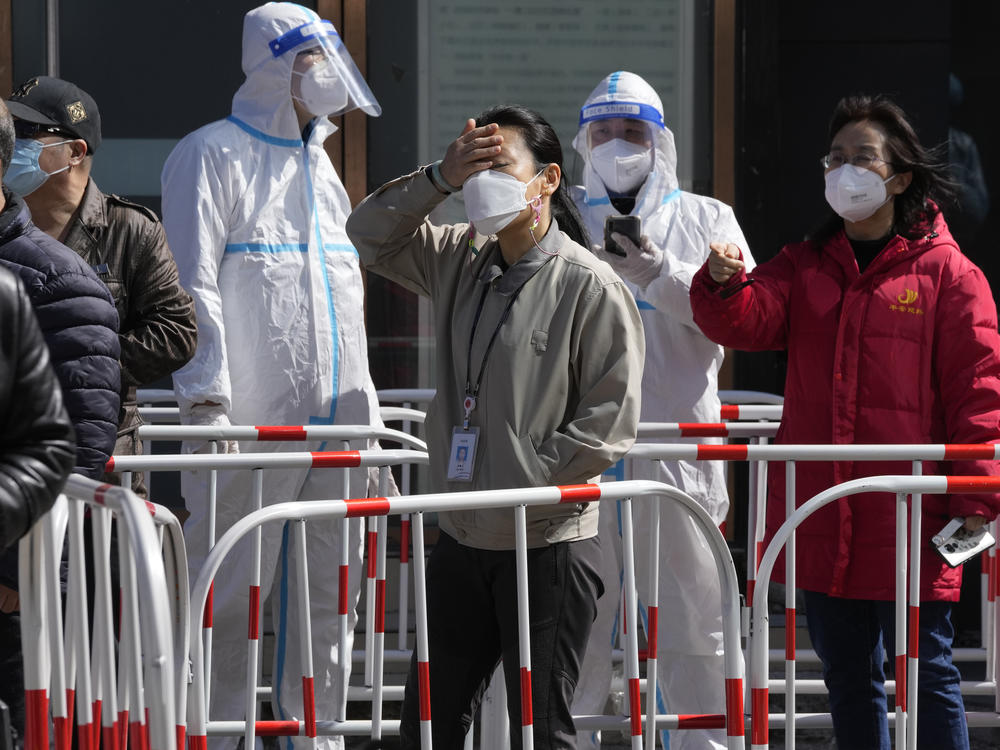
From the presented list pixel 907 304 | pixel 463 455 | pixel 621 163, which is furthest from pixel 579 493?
pixel 621 163

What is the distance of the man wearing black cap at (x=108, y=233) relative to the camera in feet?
13.4

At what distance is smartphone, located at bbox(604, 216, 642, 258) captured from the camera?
14.8ft

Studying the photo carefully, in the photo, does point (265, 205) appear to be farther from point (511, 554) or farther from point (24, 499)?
point (24, 499)

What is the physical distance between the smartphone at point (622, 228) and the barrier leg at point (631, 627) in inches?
51.1

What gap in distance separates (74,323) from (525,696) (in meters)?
1.29

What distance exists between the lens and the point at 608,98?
4.91 m

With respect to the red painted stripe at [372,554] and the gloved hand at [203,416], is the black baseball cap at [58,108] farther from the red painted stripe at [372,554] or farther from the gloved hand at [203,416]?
the red painted stripe at [372,554]

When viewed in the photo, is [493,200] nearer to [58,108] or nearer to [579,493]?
[579,493]

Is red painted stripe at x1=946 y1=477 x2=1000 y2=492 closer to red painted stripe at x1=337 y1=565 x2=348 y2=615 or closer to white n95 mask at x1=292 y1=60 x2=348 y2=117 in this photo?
red painted stripe at x1=337 y1=565 x2=348 y2=615

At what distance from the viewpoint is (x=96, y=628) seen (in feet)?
9.09

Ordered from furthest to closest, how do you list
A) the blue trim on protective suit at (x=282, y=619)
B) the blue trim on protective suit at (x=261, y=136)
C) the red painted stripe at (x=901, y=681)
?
the blue trim on protective suit at (x=261, y=136), the blue trim on protective suit at (x=282, y=619), the red painted stripe at (x=901, y=681)

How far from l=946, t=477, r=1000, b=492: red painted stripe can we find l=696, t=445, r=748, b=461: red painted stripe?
0.56 metres

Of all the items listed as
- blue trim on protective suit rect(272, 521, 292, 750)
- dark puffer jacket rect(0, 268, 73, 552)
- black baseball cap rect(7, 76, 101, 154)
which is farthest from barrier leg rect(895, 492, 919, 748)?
black baseball cap rect(7, 76, 101, 154)

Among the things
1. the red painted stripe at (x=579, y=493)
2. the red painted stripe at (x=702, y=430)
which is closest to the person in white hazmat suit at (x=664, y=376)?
the red painted stripe at (x=702, y=430)
